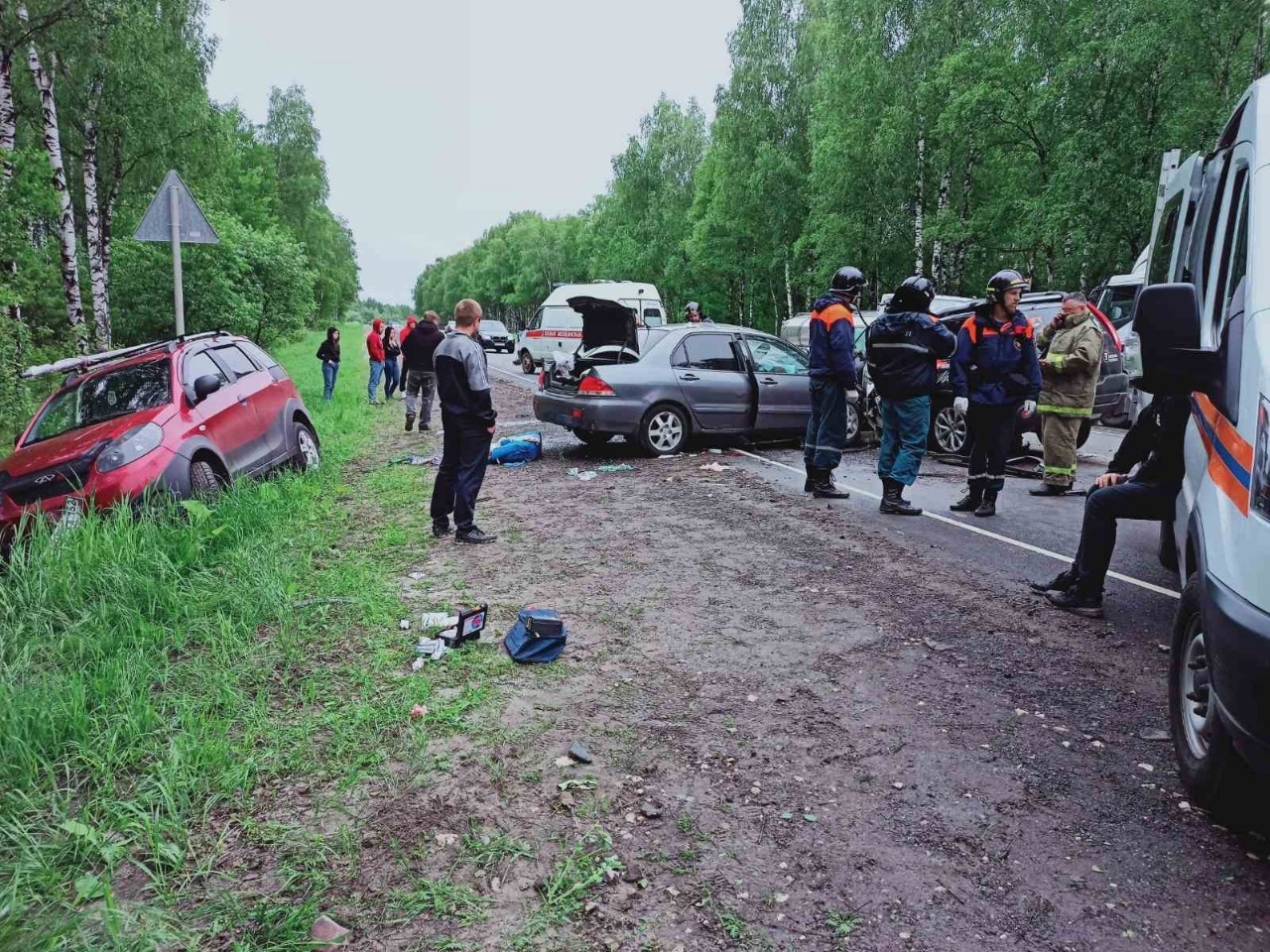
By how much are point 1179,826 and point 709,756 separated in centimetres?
168

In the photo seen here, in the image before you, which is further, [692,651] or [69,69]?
[69,69]

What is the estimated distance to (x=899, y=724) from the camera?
144 inches

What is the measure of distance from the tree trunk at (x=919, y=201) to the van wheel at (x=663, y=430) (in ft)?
63.9

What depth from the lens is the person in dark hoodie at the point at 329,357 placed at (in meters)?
17.5

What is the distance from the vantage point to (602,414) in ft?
33.0

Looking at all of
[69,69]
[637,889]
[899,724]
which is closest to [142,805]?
[637,889]

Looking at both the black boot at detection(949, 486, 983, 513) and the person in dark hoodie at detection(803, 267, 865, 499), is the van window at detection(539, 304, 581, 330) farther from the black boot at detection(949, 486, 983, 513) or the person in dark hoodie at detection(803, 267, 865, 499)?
the black boot at detection(949, 486, 983, 513)

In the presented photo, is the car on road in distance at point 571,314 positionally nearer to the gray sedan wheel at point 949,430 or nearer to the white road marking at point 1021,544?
the gray sedan wheel at point 949,430

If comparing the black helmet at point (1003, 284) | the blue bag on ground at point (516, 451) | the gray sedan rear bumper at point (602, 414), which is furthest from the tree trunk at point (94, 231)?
the black helmet at point (1003, 284)

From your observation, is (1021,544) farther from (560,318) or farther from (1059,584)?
(560,318)

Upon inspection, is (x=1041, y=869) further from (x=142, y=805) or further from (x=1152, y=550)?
(x=1152, y=550)

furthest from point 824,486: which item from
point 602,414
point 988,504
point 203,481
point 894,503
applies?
point 203,481

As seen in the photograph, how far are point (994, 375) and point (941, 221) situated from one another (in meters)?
20.9

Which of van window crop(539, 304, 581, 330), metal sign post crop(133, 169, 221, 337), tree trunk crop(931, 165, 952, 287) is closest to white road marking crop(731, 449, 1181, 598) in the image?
metal sign post crop(133, 169, 221, 337)
